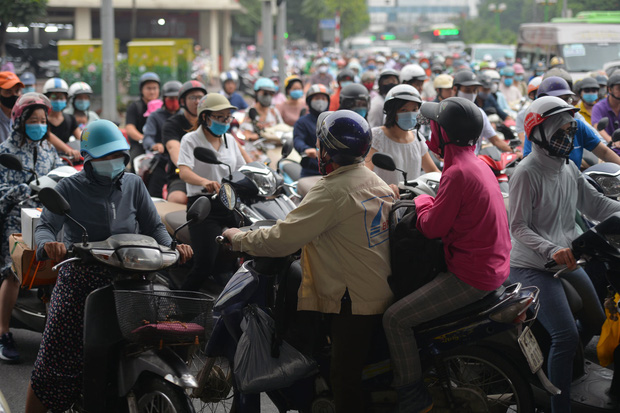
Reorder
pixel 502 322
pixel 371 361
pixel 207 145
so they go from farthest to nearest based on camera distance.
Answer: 1. pixel 207 145
2. pixel 371 361
3. pixel 502 322

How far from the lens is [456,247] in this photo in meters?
3.89

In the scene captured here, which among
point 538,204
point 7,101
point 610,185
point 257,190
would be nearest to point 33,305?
point 257,190

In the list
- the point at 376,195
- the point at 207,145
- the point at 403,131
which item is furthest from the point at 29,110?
the point at 376,195

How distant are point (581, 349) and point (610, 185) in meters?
1.34

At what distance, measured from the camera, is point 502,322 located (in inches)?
151

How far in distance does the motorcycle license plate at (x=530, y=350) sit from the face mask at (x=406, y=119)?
7.99 ft

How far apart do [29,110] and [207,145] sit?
4.42 feet

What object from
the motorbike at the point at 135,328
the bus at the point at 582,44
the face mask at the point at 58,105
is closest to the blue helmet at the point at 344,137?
the motorbike at the point at 135,328

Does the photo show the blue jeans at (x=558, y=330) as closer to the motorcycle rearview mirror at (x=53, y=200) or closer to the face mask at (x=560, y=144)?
the face mask at (x=560, y=144)

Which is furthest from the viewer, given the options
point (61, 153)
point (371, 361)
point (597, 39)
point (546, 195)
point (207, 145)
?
point (597, 39)

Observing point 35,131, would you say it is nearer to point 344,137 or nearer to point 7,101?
point 7,101

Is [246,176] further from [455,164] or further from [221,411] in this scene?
[455,164]

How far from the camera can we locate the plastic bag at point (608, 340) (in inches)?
175

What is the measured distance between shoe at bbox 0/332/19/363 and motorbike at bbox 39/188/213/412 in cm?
211
